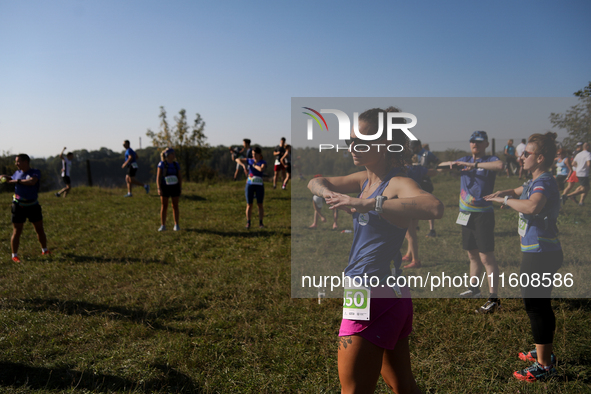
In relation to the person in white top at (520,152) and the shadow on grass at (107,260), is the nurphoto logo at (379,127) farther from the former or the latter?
the shadow on grass at (107,260)

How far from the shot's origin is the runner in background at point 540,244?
3.00m

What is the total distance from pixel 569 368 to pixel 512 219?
5.64ft

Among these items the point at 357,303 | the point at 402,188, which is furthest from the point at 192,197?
the point at 402,188

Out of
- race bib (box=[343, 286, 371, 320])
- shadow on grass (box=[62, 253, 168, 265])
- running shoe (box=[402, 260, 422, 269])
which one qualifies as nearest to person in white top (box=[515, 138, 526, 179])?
race bib (box=[343, 286, 371, 320])

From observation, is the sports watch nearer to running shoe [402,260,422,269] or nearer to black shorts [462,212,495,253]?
black shorts [462,212,495,253]

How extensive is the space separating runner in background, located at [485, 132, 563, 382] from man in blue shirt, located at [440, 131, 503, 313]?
0.88 meters

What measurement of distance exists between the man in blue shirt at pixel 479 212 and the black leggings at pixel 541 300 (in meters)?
1.12

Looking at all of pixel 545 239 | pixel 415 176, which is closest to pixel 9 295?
pixel 415 176

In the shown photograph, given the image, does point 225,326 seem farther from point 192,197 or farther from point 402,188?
point 192,197

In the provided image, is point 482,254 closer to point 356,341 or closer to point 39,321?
point 356,341

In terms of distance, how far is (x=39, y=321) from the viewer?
4344mm

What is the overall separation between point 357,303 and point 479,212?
9.93ft

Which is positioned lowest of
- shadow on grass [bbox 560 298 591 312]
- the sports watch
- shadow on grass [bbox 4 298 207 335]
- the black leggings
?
shadow on grass [bbox 4 298 207 335]

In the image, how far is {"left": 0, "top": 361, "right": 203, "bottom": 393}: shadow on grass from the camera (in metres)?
3.12
